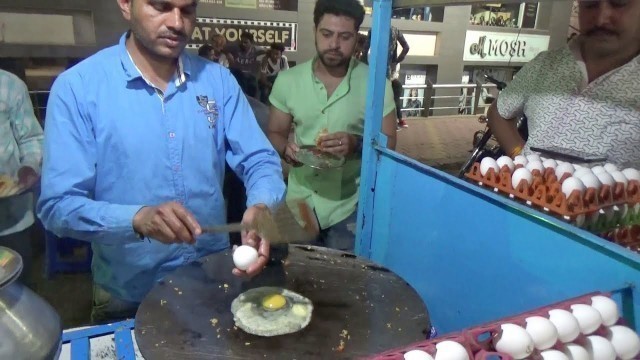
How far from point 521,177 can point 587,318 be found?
2.00 feet

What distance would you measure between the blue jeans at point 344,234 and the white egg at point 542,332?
1.58 m

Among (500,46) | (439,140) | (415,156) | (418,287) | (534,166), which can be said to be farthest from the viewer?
(500,46)

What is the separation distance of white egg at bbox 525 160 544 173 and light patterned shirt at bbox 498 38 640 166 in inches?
15.3

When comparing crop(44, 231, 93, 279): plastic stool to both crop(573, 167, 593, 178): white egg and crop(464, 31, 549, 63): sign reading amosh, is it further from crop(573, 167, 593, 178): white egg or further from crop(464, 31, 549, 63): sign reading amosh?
crop(464, 31, 549, 63): sign reading amosh

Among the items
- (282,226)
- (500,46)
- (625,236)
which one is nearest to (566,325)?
(625,236)

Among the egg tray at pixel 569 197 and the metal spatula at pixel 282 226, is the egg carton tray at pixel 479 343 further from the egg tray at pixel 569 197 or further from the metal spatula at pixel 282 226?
the metal spatula at pixel 282 226

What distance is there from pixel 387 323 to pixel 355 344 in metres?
0.15

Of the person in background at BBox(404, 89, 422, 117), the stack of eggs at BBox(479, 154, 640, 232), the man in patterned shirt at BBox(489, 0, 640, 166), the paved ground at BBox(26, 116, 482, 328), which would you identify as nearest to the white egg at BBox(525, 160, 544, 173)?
the stack of eggs at BBox(479, 154, 640, 232)

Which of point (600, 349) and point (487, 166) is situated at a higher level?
point (487, 166)

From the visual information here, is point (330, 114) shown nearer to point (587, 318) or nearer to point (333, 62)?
point (333, 62)

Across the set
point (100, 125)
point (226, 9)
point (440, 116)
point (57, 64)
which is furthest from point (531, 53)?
point (100, 125)

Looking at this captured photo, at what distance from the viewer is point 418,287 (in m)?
2.05

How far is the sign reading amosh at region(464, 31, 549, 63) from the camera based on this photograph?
11.7 metres

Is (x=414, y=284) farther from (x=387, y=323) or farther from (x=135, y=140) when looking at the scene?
(x=135, y=140)
